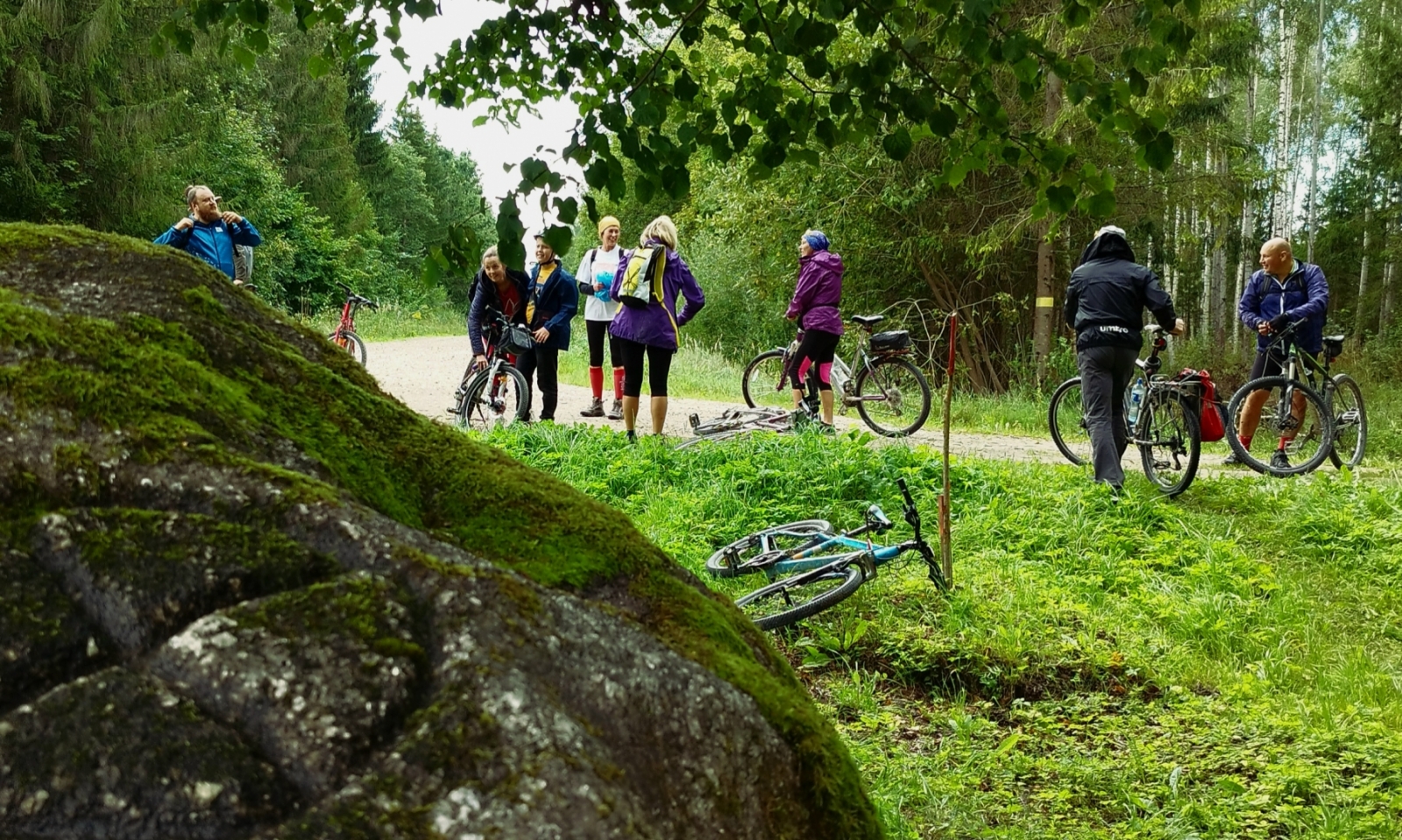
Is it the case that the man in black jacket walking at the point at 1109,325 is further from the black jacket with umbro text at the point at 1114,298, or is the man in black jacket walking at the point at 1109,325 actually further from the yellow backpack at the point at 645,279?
the yellow backpack at the point at 645,279

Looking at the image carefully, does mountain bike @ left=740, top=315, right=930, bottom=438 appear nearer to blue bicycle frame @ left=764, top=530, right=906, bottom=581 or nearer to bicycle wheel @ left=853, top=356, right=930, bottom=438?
bicycle wheel @ left=853, top=356, right=930, bottom=438

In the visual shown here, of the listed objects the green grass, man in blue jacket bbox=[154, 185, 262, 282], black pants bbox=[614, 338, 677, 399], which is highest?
man in blue jacket bbox=[154, 185, 262, 282]

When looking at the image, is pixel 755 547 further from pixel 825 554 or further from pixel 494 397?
pixel 494 397

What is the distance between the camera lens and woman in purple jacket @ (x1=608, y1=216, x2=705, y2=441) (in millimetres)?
8812

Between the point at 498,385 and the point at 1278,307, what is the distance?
7321 millimetres

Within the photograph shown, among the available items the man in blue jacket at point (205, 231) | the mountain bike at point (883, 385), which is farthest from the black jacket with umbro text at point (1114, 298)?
the man in blue jacket at point (205, 231)

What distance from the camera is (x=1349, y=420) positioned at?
902 cm

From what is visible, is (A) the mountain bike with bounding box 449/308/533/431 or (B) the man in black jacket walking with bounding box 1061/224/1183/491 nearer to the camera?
(B) the man in black jacket walking with bounding box 1061/224/1183/491

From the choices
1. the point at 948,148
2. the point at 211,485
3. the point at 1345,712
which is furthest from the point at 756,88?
the point at 1345,712

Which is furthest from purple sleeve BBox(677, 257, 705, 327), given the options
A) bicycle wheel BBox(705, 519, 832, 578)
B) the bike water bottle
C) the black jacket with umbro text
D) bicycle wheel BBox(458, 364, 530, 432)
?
the bike water bottle

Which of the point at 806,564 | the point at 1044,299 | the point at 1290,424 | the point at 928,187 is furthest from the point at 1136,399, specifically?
the point at 928,187

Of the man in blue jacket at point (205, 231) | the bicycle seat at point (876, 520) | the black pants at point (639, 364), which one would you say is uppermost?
the man in blue jacket at point (205, 231)

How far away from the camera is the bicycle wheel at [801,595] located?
4859 mm

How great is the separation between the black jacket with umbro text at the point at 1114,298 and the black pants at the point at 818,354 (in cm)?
314
